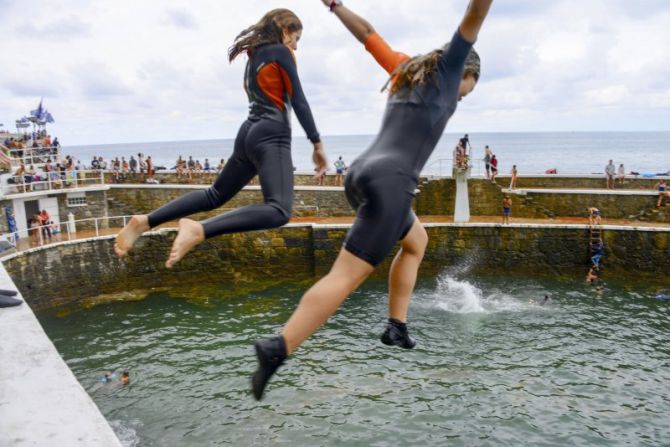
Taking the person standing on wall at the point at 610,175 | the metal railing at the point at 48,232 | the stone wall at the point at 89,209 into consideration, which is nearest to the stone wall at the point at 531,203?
the person standing on wall at the point at 610,175

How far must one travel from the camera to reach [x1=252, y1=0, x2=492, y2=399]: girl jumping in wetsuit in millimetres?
2441

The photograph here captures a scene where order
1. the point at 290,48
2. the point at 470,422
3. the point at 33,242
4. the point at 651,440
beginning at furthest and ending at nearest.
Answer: the point at 33,242, the point at 470,422, the point at 651,440, the point at 290,48

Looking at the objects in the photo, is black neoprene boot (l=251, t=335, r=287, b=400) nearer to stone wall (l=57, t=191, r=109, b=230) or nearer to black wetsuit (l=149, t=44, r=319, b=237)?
black wetsuit (l=149, t=44, r=319, b=237)

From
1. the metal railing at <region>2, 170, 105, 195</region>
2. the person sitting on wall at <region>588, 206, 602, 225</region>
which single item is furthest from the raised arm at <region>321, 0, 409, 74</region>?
the metal railing at <region>2, 170, 105, 195</region>

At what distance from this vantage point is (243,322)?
813 inches

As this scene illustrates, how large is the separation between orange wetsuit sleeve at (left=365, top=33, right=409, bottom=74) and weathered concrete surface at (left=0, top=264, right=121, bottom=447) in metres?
2.25

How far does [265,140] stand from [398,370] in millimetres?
14334

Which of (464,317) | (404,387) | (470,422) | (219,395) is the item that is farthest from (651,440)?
(219,395)

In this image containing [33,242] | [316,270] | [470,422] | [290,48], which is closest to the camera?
[290,48]

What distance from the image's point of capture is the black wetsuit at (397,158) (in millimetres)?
2457

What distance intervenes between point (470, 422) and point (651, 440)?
4149 mm

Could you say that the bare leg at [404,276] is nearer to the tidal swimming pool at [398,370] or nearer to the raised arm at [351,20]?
the raised arm at [351,20]

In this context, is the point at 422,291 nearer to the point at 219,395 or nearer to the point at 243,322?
the point at 243,322

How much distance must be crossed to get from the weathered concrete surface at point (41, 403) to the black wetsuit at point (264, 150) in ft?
3.46
